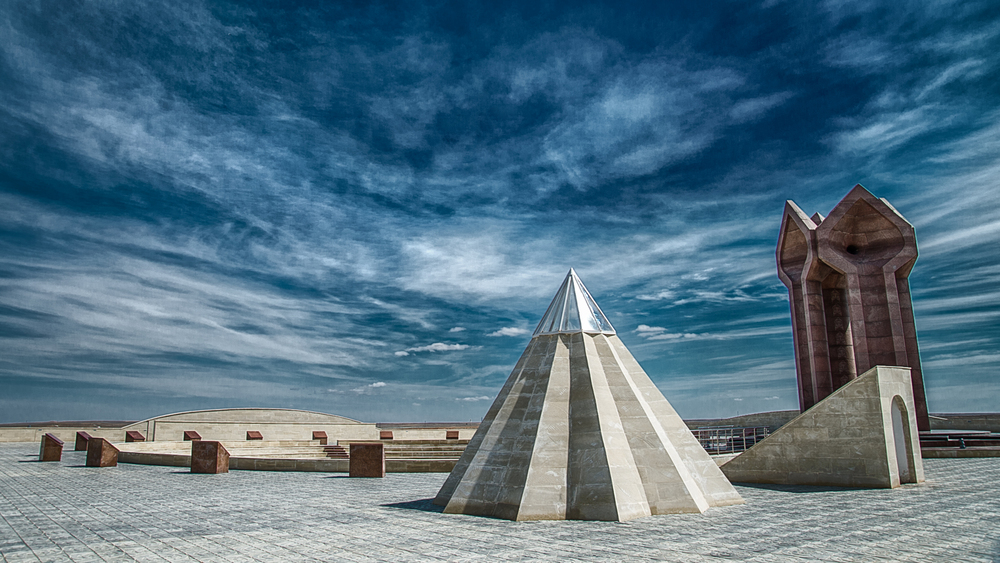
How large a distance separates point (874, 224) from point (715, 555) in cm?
2868

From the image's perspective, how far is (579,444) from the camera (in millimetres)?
11102

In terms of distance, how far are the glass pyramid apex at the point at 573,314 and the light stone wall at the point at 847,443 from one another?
23.7 ft

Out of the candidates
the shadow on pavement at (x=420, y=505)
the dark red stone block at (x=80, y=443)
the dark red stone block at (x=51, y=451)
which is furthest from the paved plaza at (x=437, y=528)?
the dark red stone block at (x=80, y=443)

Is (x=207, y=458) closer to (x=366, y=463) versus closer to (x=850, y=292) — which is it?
(x=366, y=463)

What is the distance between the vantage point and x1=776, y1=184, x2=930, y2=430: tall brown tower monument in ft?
92.9

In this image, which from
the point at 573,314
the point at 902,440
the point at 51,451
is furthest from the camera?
the point at 51,451

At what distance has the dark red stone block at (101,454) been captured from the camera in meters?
21.8

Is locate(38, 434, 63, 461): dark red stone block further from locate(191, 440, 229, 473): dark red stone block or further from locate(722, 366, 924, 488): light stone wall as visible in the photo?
locate(722, 366, 924, 488): light stone wall

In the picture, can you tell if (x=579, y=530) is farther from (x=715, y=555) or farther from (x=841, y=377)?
(x=841, y=377)

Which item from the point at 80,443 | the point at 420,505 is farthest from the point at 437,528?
the point at 80,443

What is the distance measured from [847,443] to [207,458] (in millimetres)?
20322

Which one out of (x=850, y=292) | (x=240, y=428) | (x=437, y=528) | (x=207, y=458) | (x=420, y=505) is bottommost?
(x=420, y=505)

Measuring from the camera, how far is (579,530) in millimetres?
9297

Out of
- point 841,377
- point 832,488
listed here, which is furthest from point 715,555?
point 841,377
